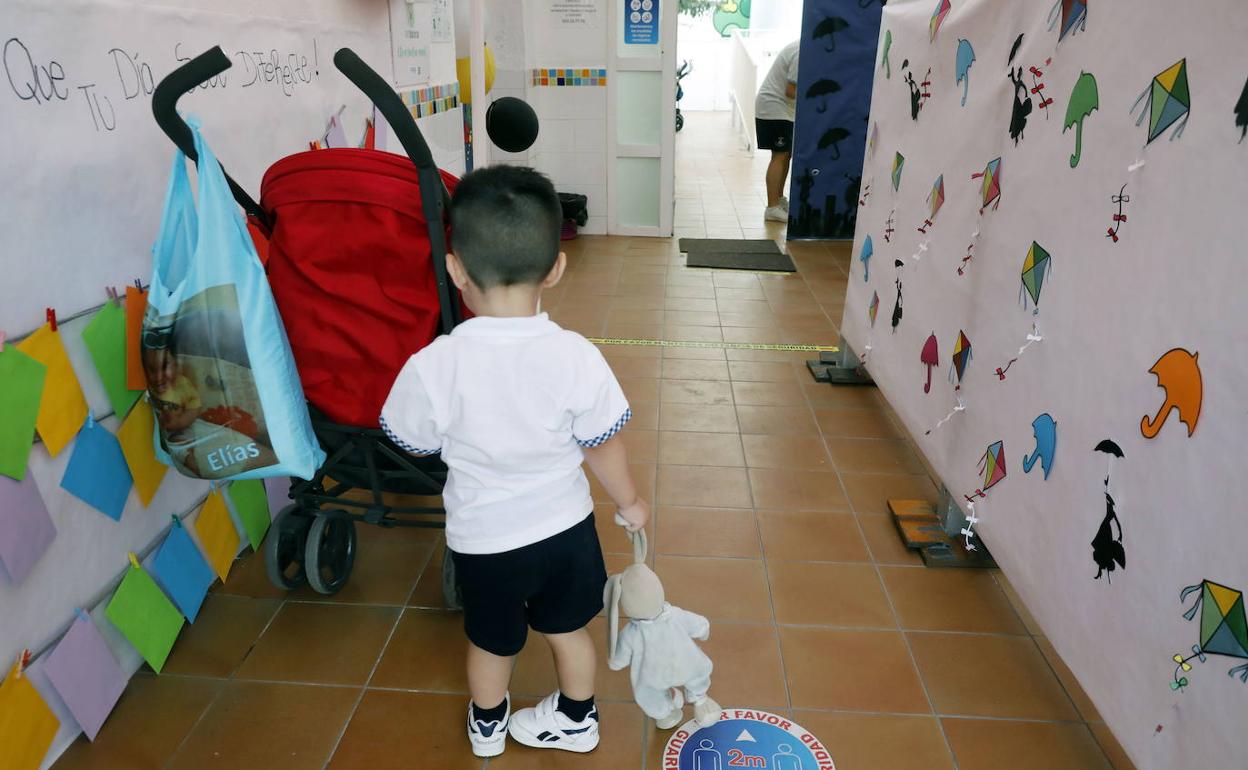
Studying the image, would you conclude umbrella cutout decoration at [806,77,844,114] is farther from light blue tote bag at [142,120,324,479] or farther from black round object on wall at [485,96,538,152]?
light blue tote bag at [142,120,324,479]

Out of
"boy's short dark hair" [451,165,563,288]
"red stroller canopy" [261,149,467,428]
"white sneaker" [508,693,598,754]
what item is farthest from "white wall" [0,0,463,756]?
"white sneaker" [508,693,598,754]

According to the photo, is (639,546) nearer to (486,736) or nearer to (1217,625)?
(486,736)

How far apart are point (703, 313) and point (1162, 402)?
10.6ft

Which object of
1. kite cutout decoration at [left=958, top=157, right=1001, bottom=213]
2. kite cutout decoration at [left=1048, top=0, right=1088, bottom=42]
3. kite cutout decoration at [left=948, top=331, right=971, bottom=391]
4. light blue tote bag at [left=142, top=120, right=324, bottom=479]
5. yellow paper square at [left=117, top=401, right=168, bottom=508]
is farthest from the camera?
kite cutout decoration at [left=948, top=331, right=971, bottom=391]

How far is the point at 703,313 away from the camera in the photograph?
4566 mm

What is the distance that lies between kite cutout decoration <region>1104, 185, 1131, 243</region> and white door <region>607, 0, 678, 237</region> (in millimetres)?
4685

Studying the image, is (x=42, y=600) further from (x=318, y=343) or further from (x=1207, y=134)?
(x=1207, y=134)

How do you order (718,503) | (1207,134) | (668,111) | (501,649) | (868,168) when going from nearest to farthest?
(1207,134), (501,649), (718,503), (868,168), (668,111)

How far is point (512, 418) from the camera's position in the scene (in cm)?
141

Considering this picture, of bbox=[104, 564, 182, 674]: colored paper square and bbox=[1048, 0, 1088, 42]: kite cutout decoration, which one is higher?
bbox=[1048, 0, 1088, 42]: kite cutout decoration

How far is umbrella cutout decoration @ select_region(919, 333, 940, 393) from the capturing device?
2512 millimetres

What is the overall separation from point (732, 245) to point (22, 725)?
5104 mm

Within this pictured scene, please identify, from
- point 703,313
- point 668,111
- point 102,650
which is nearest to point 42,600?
point 102,650

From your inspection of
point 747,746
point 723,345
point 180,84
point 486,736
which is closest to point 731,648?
point 747,746
